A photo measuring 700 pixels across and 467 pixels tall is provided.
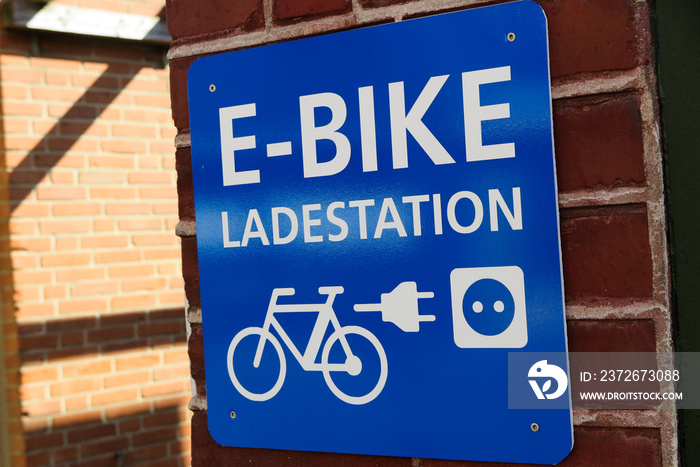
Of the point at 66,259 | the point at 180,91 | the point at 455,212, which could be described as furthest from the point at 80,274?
the point at 455,212

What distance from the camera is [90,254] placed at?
3.32m

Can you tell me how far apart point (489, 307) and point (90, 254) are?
2.70 m

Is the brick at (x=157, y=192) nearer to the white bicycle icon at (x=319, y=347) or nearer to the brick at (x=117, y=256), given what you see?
the brick at (x=117, y=256)

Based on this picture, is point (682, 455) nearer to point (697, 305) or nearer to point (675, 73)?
point (697, 305)

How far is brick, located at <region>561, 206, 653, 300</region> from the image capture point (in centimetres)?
90

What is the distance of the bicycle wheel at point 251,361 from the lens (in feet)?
3.54

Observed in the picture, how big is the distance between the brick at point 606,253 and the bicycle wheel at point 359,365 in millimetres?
261

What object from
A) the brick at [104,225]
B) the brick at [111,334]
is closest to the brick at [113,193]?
the brick at [104,225]

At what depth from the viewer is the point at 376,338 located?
1022 millimetres

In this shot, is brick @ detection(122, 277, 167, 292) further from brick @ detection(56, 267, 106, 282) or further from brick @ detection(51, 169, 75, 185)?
brick @ detection(51, 169, 75, 185)

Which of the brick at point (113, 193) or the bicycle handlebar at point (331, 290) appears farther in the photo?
the brick at point (113, 193)

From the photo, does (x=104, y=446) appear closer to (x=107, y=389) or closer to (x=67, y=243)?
(x=107, y=389)

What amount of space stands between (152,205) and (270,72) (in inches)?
101

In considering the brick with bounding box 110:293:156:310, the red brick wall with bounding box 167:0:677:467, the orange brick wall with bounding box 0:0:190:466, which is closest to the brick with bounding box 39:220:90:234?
the orange brick wall with bounding box 0:0:190:466
